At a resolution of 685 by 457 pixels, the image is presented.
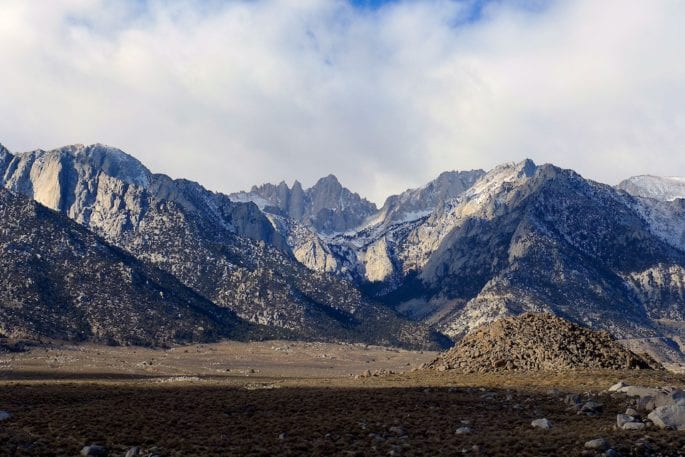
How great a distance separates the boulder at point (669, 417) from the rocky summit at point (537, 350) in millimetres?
25949

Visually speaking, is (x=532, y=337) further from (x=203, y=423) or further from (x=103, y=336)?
(x=103, y=336)

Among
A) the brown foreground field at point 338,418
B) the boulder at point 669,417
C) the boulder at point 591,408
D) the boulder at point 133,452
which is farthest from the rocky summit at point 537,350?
the boulder at point 133,452

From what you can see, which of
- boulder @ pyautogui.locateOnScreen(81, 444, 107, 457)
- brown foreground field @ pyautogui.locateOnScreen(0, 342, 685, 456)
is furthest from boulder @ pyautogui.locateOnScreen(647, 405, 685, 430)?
boulder @ pyautogui.locateOnScreen(81, 444, 107, 457)

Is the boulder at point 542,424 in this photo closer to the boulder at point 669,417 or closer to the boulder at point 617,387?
the boulder at point 669,417

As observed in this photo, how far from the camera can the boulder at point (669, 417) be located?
3662cm

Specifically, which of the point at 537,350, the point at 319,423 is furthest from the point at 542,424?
the point at 537,350

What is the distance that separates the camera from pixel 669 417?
123 ft

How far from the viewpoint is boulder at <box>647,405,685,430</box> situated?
36.6 metres

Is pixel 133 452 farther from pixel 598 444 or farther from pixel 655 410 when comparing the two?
pixel 655 410

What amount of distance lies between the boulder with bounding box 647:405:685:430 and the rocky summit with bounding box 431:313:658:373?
2595 cm

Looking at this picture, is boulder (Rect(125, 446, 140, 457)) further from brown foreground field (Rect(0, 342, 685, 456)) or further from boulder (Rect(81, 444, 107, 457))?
boulder (Rect(81, 444, 107, 457))

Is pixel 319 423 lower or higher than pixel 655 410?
lower

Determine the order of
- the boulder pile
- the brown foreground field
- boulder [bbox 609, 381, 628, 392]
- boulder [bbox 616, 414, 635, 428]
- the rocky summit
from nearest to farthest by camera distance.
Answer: the brown foreground field
the boulder pile
boulder [bbox 616, 414, 635, 428]
boulder [bbox 609, 381, 628, 392]
the rocky summit

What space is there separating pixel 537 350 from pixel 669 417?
30491 millimetres
